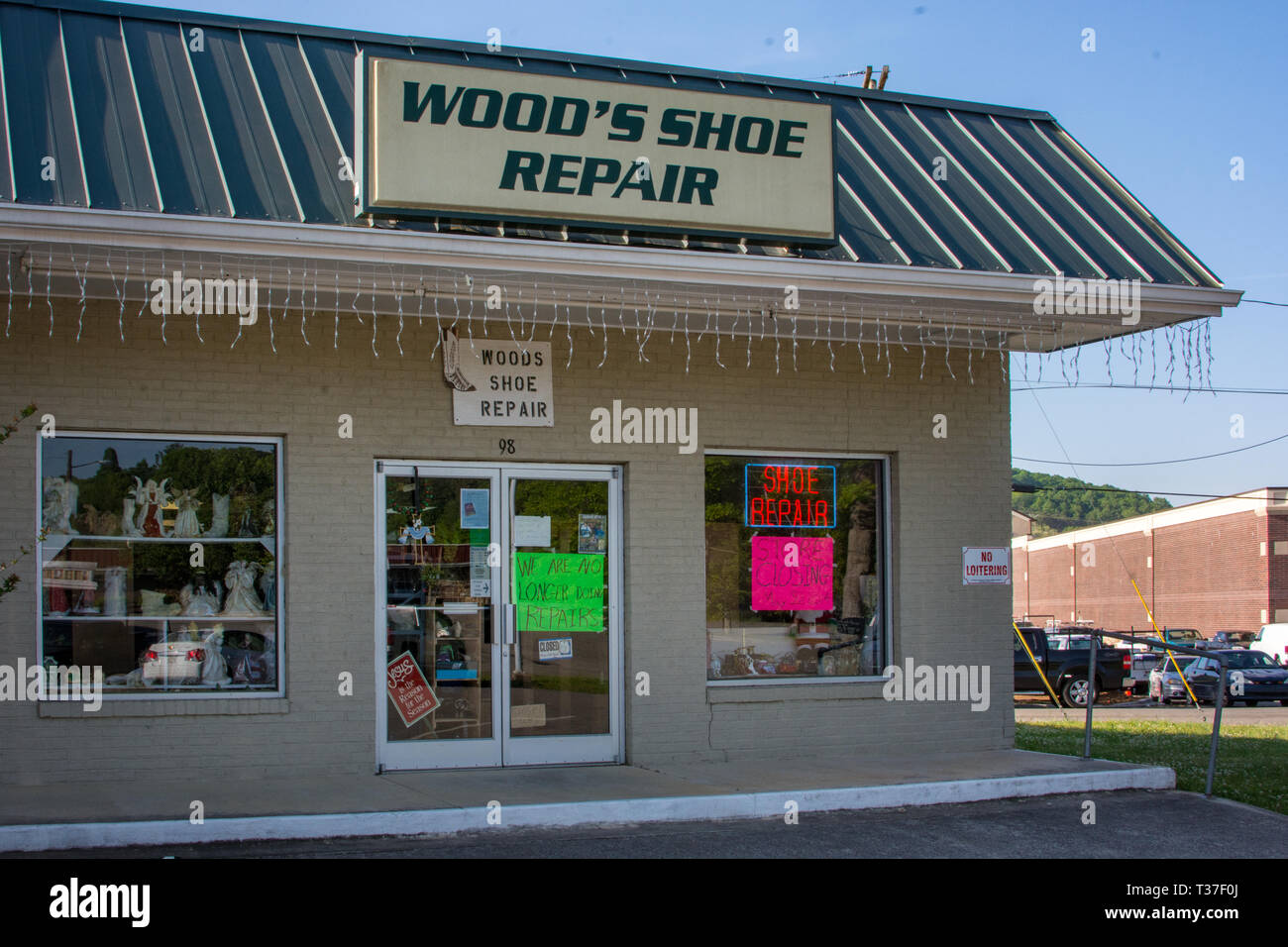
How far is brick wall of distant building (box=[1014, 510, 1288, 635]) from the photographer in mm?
51469

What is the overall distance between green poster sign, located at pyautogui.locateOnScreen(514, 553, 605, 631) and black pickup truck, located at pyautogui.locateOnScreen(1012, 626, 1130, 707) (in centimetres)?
1828

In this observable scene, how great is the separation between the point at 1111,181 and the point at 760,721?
5.93 meters

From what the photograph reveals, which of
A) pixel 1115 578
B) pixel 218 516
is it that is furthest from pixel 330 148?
pixel 1115 578

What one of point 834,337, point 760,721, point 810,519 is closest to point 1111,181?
point 834,337

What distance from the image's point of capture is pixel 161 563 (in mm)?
9617

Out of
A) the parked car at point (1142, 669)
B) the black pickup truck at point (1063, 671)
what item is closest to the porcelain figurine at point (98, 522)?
the black pickup truck at point (1063, 671)

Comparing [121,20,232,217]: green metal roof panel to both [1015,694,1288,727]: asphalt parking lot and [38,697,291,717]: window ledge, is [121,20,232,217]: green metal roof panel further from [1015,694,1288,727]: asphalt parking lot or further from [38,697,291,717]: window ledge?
[1015,694,1288,727]: asphalt parking lot

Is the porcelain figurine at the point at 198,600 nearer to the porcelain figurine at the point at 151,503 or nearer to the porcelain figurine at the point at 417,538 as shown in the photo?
the porcelain figurine at the point at 151,503

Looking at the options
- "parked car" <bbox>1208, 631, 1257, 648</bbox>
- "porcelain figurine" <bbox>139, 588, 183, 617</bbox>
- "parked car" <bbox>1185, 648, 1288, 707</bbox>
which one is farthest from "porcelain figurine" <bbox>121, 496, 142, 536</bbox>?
"parked car" <bbox>1208, 631, 1257, 648</bbox>

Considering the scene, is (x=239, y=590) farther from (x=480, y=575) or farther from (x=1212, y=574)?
(x=1212, y=574)

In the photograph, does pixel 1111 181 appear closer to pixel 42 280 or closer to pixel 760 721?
pixel 760 721

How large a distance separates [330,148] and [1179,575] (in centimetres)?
5626

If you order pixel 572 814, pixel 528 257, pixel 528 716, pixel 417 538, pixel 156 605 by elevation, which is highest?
pixel 528 257

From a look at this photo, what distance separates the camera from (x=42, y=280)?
342 inches
